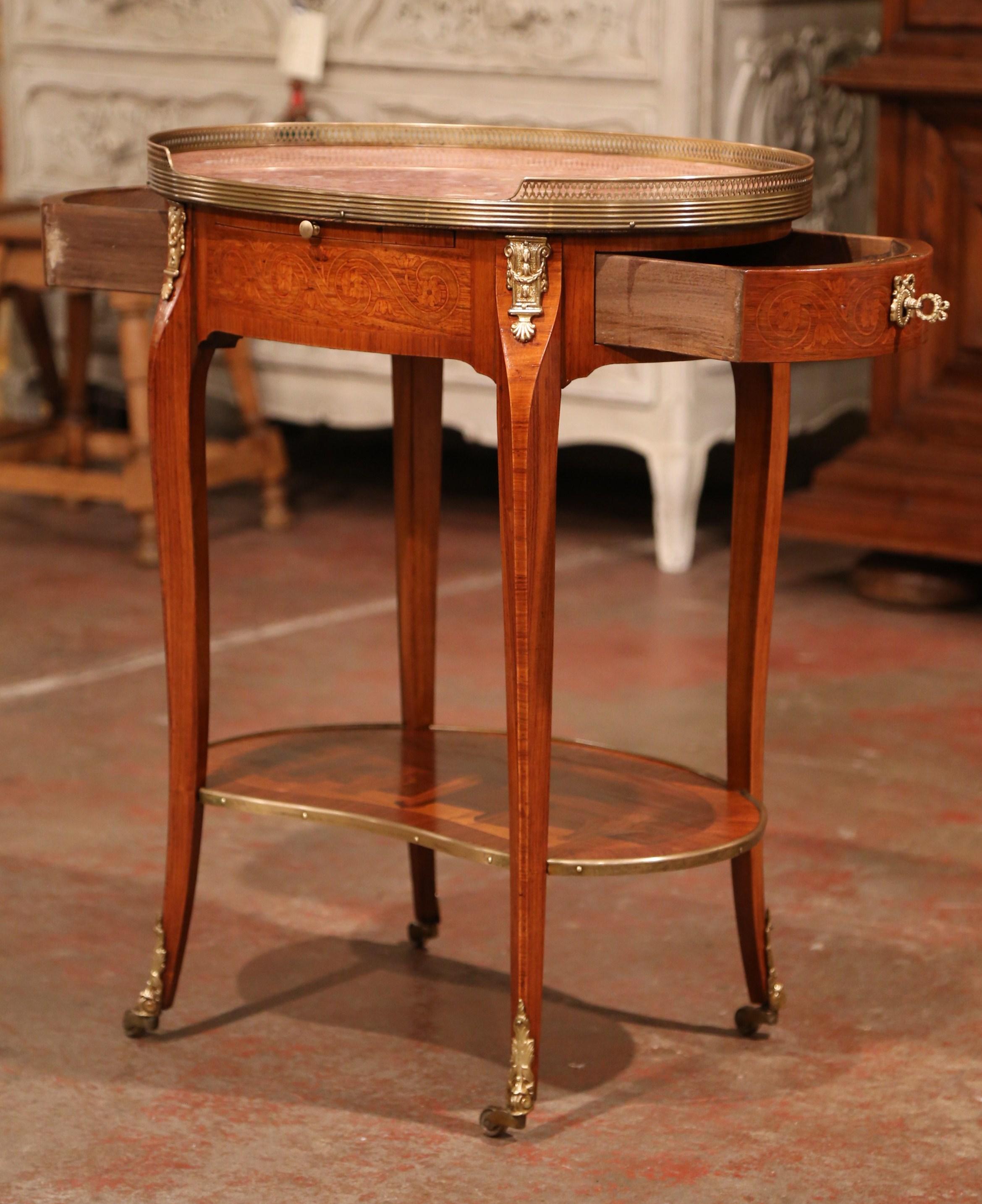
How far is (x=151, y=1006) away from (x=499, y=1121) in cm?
48

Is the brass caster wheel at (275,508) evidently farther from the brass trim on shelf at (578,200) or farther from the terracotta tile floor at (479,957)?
the brass trim on shelf at (578,200)

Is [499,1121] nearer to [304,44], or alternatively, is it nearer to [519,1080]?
[519,1080]

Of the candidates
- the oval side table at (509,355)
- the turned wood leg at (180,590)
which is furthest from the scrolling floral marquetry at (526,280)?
the turned wood leg at (180,590)

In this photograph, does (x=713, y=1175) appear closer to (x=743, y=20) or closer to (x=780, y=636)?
(x=780, y=636)

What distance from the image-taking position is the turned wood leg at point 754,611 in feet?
7.06

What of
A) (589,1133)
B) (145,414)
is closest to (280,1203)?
(589,1133)

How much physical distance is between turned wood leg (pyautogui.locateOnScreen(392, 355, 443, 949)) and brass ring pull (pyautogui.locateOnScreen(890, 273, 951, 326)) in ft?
2.13

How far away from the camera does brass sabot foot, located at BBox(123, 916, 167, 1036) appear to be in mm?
2266

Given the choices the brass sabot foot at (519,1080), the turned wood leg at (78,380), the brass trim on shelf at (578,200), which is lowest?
the brass sabot foot at (519,1080)

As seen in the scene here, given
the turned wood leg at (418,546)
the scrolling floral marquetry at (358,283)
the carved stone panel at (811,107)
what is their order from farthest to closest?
the carved stone panel at (811,107), the turned wood leg at (418,546), the scrolling floral marquetry at (358,283)

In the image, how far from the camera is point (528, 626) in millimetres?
1954

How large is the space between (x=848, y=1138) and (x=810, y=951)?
51cm

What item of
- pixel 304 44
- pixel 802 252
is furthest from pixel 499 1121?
pixel 304 44

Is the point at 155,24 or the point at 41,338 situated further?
the point at 41,338
